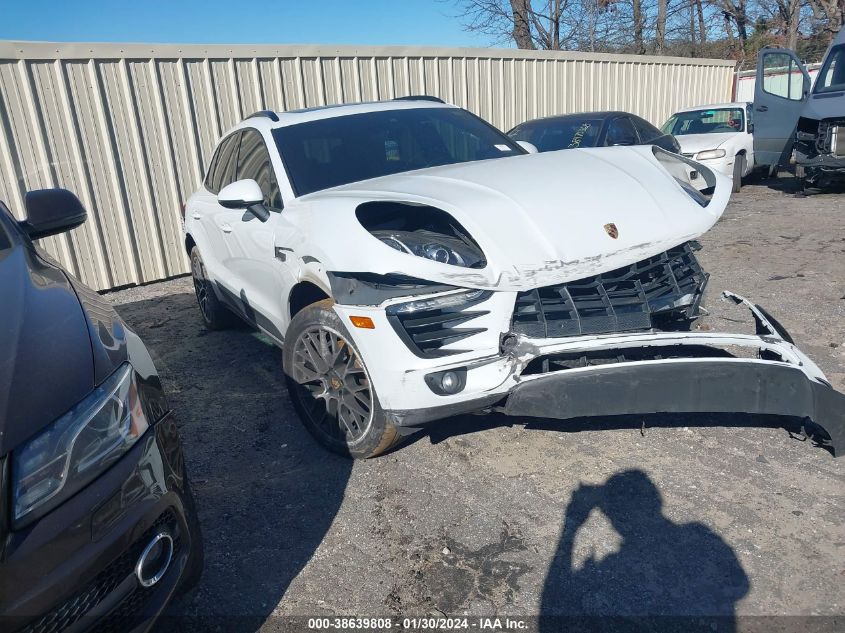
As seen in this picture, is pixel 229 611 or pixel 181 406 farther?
pixel 181 406

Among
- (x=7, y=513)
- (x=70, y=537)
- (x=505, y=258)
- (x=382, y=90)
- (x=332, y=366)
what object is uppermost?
(x=382, y=90)

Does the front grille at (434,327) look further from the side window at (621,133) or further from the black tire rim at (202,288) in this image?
the side window at (621,133)

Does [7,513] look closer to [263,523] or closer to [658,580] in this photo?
[263,523]

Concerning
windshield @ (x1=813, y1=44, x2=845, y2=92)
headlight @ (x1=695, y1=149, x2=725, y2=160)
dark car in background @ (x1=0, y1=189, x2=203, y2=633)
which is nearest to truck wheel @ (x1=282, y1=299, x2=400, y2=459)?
dark car in background @ (x1=0, y1=189, x2=203, y2=633)

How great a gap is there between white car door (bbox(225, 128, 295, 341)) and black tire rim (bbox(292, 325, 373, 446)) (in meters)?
0.39

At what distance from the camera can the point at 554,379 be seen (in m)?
2.62

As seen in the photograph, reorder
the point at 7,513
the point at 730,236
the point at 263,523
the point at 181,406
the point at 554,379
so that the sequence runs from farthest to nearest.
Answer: the point at 730,236 < the point at 181,406 < the point at 263,523 < the point at 554,379 < the point at 7,513

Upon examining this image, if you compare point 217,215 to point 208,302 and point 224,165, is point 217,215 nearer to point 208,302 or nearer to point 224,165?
point 224,165

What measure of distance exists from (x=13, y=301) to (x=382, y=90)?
8.05 metres

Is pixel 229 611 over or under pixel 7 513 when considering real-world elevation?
under

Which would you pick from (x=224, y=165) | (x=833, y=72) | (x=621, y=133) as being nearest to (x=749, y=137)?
(x=833, y=72)

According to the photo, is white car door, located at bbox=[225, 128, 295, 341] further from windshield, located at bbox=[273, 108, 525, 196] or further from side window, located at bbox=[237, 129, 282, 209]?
windshield, located at bbox=[273, 108, 525, 196]

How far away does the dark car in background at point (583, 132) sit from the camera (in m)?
8.43

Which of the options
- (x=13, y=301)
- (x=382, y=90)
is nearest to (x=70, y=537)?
(x=13, y=301)
